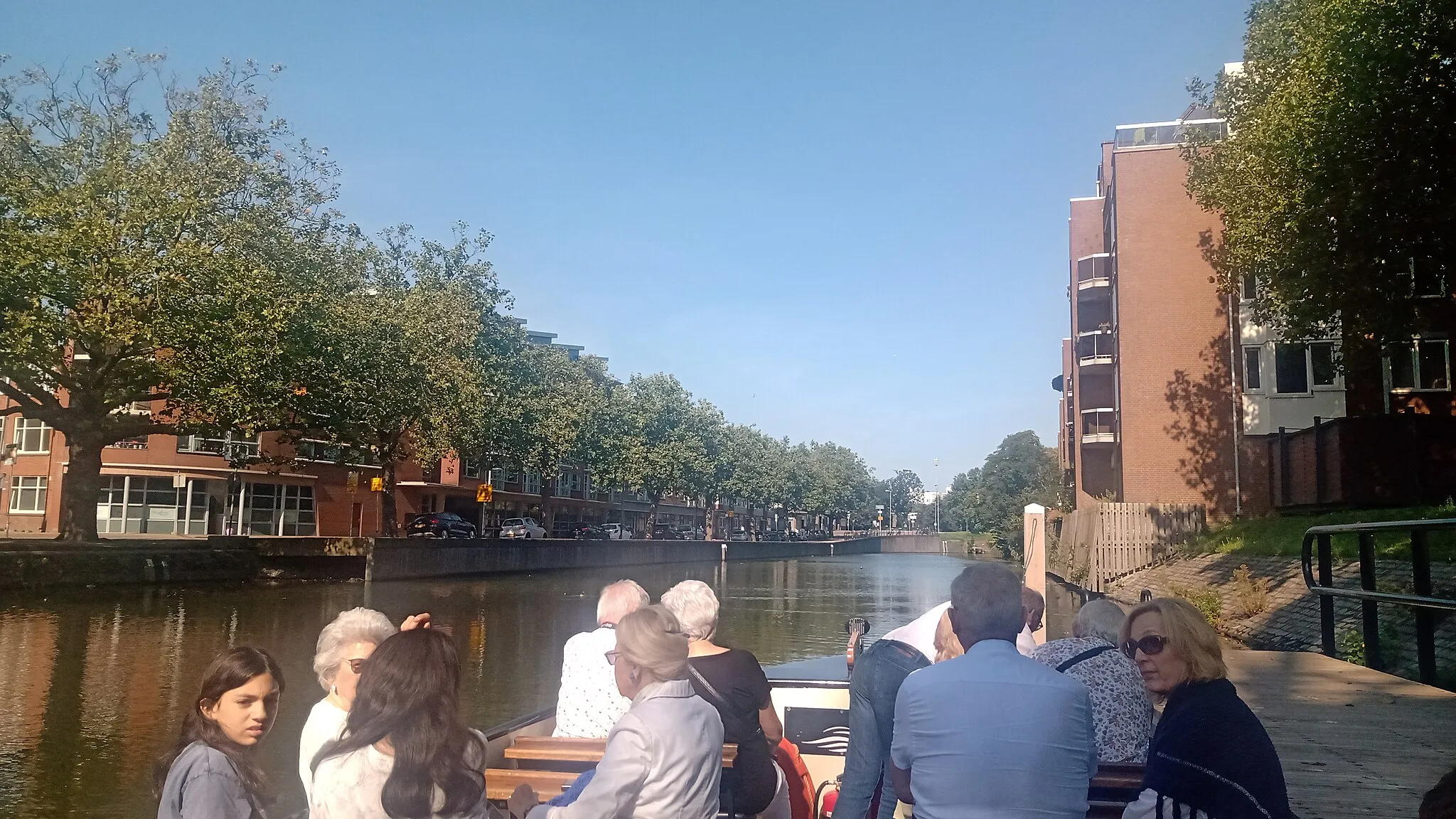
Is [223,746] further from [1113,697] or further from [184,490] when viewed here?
[184,490]

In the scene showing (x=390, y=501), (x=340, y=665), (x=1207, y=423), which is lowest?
(x=340, y=665)

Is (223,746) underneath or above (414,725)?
underneath

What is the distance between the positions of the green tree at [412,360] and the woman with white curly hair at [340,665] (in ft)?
93.2

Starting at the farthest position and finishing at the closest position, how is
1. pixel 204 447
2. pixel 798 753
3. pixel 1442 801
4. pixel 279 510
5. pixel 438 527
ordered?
1. pixel 279 510
2. pixel 438 527
3. pixel 204 447
4. pixel 798 753
5. pixel 1442 801

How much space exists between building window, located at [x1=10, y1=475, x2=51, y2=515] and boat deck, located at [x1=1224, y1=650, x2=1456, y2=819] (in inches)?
2111

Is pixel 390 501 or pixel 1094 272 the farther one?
pixel 1094 272

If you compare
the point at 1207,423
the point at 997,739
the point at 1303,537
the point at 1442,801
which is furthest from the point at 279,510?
the point at 1442,801

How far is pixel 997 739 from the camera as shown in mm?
3312

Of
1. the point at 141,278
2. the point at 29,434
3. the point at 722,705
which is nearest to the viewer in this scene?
the point at 722,705

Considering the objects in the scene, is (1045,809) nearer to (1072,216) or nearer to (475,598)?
(475,598)

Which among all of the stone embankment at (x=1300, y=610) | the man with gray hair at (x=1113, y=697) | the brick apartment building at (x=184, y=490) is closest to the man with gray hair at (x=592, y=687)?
the man with gray hair at (x=1113, y=697)

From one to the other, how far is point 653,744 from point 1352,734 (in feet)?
18.2

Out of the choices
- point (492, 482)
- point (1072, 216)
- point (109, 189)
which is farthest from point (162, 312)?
point (492, 482)

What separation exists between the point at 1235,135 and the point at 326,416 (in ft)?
82.8
